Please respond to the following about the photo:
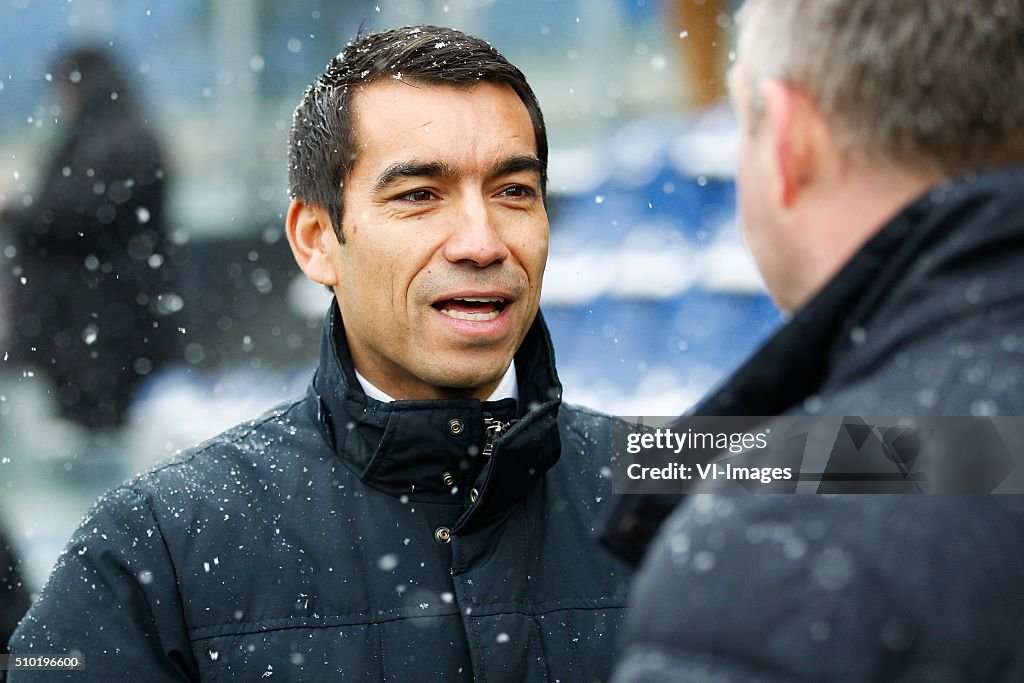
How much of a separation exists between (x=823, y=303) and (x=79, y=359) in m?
4.36

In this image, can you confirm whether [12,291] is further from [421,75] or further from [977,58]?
[977,58]

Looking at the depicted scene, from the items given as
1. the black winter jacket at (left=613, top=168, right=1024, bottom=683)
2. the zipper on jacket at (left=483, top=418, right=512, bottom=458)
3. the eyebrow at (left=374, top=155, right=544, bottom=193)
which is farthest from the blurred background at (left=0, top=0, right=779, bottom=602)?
the black winter jacket at (left=613, top=168, right=1024, bottom=683)

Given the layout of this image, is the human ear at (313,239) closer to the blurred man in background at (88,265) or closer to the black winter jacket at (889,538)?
the black winter jacket at (889,538)

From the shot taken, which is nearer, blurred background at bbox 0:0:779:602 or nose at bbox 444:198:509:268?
nose at bbox 444:198:509:268

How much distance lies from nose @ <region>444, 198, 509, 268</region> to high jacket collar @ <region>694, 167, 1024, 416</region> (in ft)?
3.77

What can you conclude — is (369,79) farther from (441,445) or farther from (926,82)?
(926,82)

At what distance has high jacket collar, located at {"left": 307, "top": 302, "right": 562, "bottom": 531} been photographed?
224cm

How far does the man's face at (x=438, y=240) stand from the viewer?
243 centimetres

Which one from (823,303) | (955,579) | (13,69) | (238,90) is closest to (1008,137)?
(823,303)

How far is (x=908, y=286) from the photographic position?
1.19 metres

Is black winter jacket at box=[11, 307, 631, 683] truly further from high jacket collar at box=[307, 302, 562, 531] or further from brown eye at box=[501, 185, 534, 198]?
brown eye at box=[501, 185, 534, 198]

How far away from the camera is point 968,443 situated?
3.81 feet

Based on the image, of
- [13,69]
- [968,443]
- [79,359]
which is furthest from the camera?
[13,69]

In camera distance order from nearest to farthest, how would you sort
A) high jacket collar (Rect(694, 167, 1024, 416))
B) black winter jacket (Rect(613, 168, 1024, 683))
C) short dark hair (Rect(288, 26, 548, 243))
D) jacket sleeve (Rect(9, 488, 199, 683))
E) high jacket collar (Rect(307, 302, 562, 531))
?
black winter jacket (Rect(613, 168, 1024, 683))
high jacket collar (Rect(694, 167, 1024, 416))
jacket sleeve (Rect(9, 488, 199, 683))
high jacket collar (Rect(307, 302, 562, 531))
short dark hair (Rect(288, 26, 548, 243))
